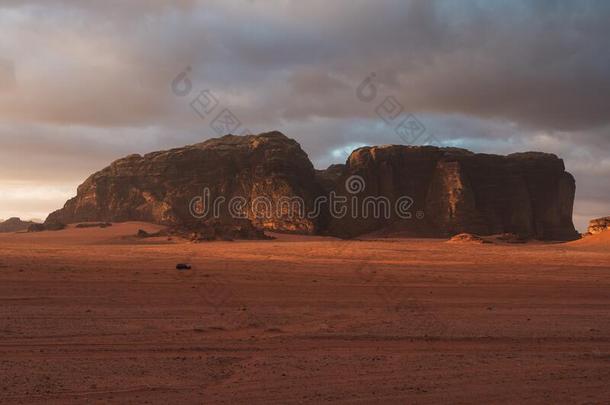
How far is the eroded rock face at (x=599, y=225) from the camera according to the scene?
30061mm

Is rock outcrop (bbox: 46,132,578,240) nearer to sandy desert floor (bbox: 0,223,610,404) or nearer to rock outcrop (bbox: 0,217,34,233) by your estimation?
rock outcrop (bbox: 0,217,34,233)

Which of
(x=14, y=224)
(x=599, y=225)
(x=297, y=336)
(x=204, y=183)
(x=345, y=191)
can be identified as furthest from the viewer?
(x=14, y=224)

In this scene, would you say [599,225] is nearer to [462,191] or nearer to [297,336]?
[462,191]

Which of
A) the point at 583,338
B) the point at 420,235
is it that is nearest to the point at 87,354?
the point at 583,338

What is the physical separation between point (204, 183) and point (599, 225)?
86.1 feet

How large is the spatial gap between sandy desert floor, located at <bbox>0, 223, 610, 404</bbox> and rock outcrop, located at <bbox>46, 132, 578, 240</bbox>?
25949 mm

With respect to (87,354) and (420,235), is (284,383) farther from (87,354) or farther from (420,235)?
(420,235)

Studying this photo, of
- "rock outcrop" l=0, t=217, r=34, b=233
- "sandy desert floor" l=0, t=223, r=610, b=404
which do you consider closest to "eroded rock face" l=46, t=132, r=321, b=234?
"rock outcrop" l=0, t=217, r=34, b=233

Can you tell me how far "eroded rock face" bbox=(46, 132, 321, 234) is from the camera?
40531 millimetres

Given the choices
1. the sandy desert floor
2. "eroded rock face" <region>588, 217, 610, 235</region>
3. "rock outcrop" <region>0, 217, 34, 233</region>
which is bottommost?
the sandy desert floor

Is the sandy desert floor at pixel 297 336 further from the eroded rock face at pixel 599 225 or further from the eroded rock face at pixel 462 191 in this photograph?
the eroded rock face at pixel 462 191

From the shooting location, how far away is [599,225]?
30.5m

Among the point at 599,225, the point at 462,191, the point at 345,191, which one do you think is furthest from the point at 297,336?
the point at 345,191

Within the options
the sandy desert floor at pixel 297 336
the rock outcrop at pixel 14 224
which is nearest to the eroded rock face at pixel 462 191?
the sandy desert floor at pixel 297 336
